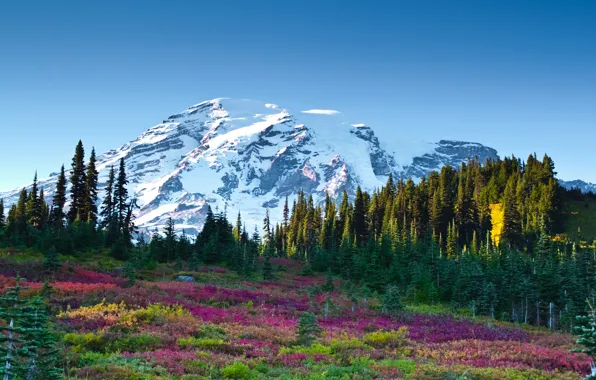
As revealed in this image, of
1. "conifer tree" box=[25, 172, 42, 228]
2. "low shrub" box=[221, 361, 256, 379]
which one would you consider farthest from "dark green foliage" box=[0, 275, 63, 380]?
"conifer tree" box=[25, 172, 42, 228]

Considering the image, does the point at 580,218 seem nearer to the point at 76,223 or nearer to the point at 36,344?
the point at 76,223

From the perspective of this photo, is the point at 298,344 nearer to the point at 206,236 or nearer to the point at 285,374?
the point at 285,374

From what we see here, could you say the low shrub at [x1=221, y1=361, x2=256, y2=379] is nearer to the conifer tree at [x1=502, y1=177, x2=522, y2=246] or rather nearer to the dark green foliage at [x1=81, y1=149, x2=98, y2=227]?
the dark green foliage at [x1=81, y1=149, x2=98, y2=227]

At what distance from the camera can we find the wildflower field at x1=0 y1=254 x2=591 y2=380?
16.3 metres

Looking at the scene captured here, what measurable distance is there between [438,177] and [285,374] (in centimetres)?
11124

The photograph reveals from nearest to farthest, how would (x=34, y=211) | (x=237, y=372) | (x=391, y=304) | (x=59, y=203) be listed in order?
(x=237, y=372)
(x=391, y=304)
(x=59, y=203)
(x=34, y=211)

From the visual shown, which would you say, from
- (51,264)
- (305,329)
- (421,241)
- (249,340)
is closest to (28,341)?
(249,340)

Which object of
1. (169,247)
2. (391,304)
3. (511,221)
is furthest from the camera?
(511,221)

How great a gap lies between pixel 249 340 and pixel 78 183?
177 feet

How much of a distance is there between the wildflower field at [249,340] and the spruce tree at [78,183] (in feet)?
106

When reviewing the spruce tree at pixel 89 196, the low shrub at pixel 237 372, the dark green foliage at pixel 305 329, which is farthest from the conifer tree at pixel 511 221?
the low shrub at pixel 237 372

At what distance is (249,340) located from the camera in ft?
73.3

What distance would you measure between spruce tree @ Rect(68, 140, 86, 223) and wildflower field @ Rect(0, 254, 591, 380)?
3227cm

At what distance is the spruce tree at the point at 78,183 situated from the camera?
66812mm
